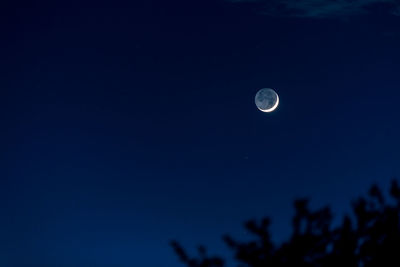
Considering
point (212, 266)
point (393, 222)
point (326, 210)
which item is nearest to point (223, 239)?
point (212, 266)

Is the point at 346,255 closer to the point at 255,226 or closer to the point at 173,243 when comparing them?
the point at 255,226

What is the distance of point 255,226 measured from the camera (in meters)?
6.43

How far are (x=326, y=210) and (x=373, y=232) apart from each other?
848mm

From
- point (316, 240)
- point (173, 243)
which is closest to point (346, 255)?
point (316, 240)

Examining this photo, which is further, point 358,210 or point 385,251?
point 358,210

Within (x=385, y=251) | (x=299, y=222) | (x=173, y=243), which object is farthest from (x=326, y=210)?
(x=173, y=243)

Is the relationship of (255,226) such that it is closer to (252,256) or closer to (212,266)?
(252,256)

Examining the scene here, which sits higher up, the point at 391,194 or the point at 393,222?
the point at 391,194

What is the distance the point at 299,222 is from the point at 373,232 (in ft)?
4.04

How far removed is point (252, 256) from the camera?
6.44 m

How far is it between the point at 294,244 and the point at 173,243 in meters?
1.98

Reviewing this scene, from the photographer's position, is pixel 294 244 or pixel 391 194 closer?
pixel 294 244

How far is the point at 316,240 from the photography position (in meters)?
6.34

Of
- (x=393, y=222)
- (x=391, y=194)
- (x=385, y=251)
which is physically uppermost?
(x=391, y=194)
